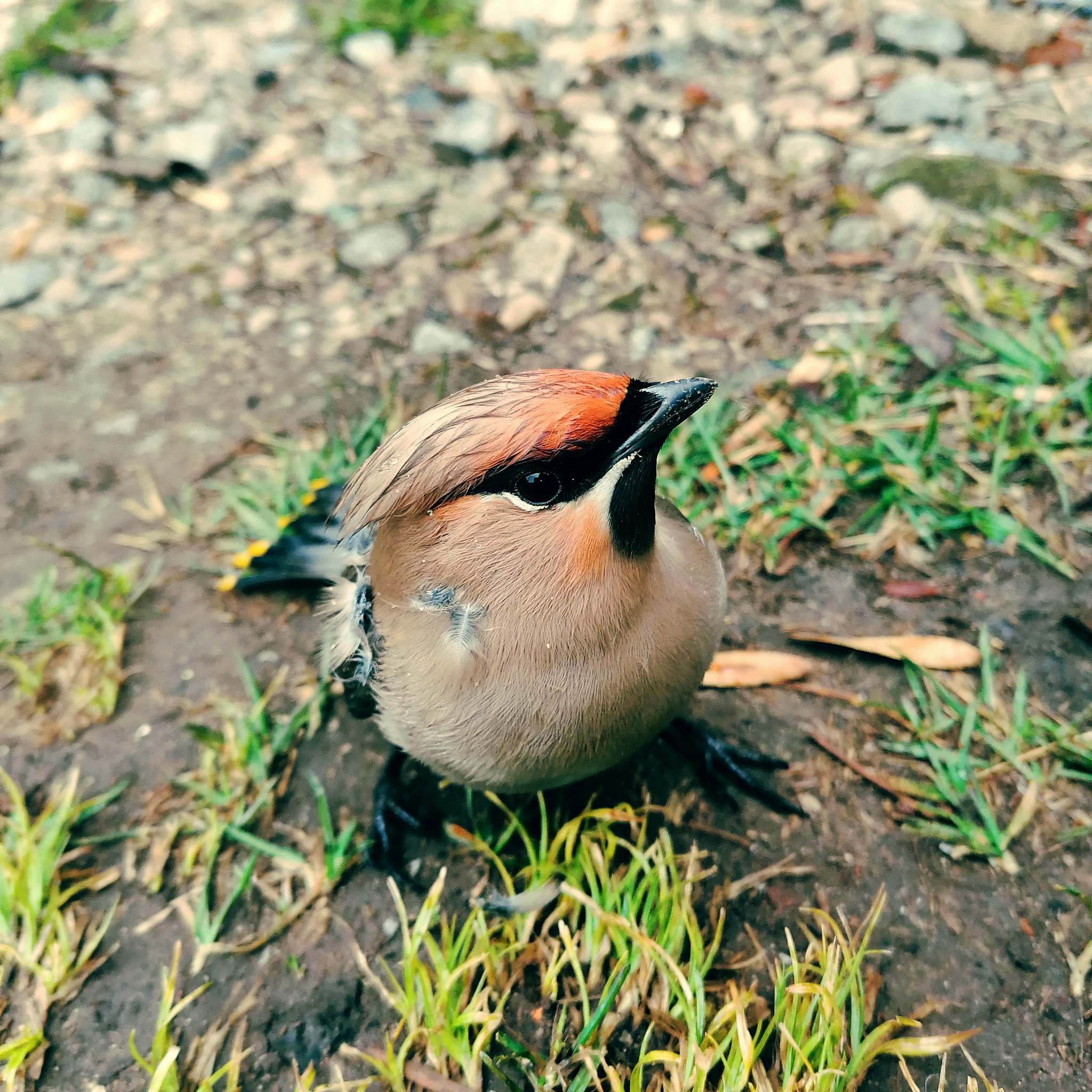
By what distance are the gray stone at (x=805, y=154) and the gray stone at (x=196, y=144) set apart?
3.13 m

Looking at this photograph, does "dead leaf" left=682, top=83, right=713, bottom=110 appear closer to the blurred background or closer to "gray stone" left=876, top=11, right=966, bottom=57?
the blurred background

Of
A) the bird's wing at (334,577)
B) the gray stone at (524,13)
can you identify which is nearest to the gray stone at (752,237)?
the gray stone at (524,13)

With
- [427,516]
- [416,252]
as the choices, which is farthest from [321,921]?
[416,252]

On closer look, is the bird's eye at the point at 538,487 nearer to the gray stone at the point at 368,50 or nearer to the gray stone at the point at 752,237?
the gray stone at the point at 752,237

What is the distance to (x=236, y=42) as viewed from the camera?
6.00 m

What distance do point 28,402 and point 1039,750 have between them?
4404mm

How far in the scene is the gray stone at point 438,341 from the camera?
14.5 feet

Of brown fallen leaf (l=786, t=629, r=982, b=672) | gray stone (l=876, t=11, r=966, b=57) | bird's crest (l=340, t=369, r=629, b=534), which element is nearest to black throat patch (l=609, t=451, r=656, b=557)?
bird's crest (l=340, t=369, r=629, b=534)

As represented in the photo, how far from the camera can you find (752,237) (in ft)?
15.4

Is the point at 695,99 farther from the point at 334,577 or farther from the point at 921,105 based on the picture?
the point at 334,577

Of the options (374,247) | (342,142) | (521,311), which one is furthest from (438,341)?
(342,142)

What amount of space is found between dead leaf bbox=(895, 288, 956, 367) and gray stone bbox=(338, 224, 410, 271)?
2.49 m

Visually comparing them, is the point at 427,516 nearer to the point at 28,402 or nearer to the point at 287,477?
the point at 287,477

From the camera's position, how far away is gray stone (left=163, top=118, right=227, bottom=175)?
211 inches
